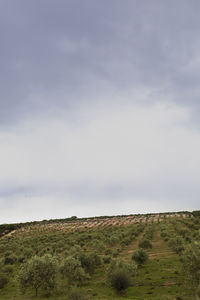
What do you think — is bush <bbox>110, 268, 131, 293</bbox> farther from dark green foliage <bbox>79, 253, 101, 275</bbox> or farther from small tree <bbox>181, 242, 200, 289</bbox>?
dark green foliage <bbox>79, 253, 101, 275</bbox>

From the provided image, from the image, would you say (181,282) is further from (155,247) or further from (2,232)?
(2,232)

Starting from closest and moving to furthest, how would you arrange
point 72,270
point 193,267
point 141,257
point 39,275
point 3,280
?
point 193,267, point 39,275, point 72,270, point 3,280, point 141,257

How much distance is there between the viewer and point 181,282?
124 ft

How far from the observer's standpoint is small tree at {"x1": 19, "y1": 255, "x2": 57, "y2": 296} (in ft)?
114

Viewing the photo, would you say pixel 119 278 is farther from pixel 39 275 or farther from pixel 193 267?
pixel 39 275

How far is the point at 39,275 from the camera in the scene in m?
35.1

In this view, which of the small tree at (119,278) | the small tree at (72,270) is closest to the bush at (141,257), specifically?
the small tree at (119,278)

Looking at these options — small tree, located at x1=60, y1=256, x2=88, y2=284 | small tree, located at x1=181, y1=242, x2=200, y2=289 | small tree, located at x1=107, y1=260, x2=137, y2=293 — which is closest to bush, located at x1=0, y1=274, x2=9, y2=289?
small tree, located at x1=60, y1=256, x2=88, y2=284

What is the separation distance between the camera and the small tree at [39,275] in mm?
34875

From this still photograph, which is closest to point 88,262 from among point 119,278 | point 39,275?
point 119,278

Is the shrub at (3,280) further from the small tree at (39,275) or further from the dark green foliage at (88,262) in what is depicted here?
the dark green foliage at (88,262)

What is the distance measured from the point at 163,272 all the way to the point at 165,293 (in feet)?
38.0

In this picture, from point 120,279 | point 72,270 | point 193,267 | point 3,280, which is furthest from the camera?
point 3,280

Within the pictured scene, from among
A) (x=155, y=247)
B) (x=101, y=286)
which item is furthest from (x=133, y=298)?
(x=155, y=247)
